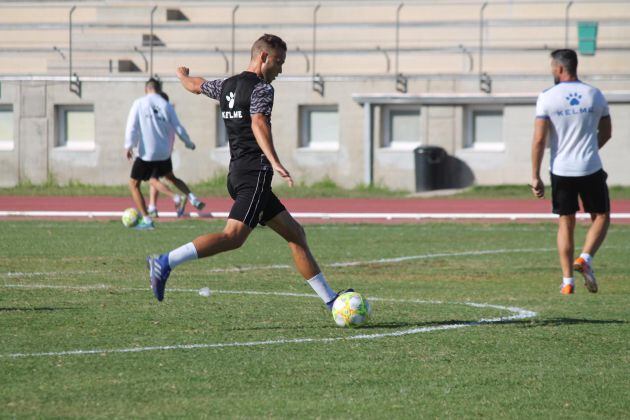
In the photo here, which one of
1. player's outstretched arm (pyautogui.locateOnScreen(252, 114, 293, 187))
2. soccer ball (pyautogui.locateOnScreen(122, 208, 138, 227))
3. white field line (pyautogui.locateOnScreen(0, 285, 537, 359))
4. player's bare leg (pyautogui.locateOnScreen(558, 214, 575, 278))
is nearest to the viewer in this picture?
white field line (pyautogui.locateOnScreen(0, 285, 537, 359))

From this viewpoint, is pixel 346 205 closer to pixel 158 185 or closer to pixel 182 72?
pixel 158 185

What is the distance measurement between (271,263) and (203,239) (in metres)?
5.20

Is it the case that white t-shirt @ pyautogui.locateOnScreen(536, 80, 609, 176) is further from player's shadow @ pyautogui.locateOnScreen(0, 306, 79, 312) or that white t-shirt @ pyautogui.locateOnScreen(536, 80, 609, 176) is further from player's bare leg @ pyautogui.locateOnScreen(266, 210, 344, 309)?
player's shadow @ pyautogui.locateOnScreen(0, 306, 79, 312)

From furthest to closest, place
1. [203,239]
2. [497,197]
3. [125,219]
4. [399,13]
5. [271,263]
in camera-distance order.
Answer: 1. [399,13]
2. [497,197]
3. [125,219]
4. [271,263]
5. [203,239]

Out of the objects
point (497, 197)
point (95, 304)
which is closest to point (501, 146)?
point (497, 197)

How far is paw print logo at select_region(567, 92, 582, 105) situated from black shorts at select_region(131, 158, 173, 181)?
9875mm

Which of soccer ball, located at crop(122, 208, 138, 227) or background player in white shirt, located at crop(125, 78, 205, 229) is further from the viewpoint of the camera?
background player in white shirt, located at crop(125, 78, 205, 229)

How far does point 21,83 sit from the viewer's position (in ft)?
115

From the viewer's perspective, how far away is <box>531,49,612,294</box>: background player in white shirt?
37.4ft

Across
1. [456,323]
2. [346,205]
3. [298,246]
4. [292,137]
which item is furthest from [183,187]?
[292,137]

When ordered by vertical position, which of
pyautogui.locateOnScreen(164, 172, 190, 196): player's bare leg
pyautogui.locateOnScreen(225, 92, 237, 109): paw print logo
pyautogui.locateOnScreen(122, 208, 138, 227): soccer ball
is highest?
pyautogui.locateOnScreen(225, 92, 237, 109): paw print logo

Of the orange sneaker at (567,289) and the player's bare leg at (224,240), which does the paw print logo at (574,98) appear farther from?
the player's bare leg at (224,240)

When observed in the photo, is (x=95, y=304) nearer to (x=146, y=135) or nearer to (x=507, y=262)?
(x=507, y=262)

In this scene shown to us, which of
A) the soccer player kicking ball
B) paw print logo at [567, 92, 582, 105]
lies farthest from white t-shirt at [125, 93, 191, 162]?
the soccer player kicking ball
